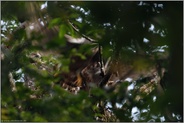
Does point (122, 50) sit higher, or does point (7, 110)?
point (122, 50)

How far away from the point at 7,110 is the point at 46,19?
40 cm

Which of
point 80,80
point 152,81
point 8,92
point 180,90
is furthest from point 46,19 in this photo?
point 80,80

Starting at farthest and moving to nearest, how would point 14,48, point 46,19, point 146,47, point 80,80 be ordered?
point 80,80, point 14,48, point 46,19, point 146,47

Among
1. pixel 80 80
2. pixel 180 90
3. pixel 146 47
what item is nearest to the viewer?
pixel 180 90

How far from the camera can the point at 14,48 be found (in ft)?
6.37

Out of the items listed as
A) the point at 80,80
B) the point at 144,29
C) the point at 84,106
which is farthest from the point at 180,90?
the point at 80,80

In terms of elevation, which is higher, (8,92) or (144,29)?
(144,29)

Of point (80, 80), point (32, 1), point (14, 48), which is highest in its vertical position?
point (32, 1)

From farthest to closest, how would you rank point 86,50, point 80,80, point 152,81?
point 80,80, point 152,81, point 86,50

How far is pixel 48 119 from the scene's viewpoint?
4.01ft

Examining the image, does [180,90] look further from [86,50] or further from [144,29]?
[86,50]

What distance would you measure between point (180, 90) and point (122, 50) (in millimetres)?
286

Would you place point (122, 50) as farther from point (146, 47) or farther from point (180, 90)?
point (180, 90)

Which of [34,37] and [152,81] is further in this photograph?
[152,81]
